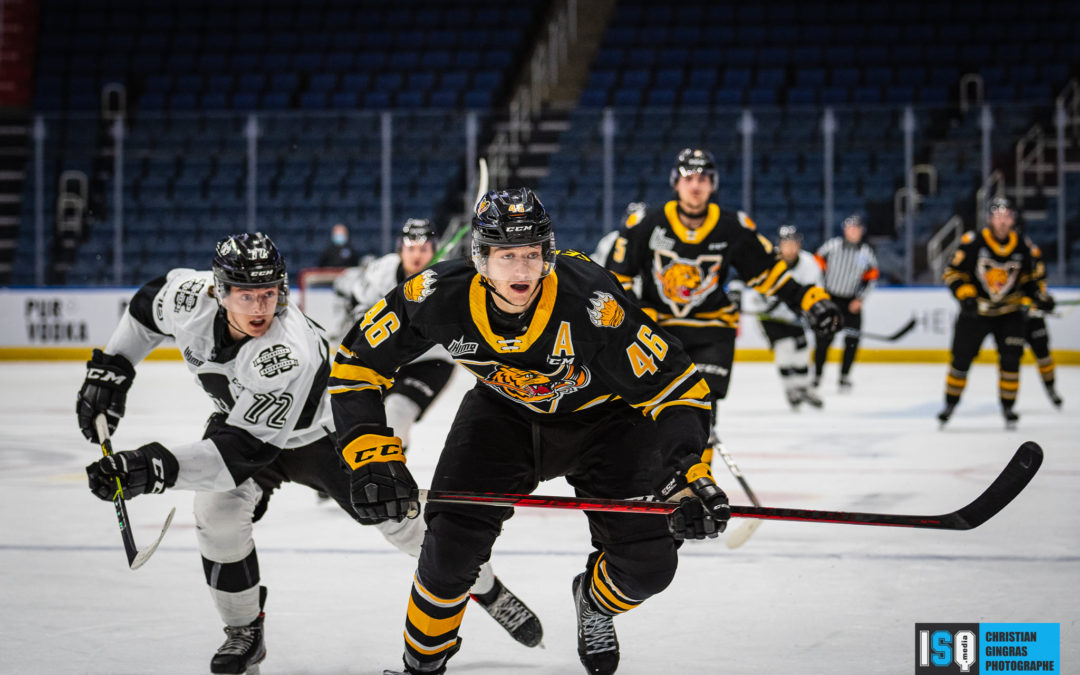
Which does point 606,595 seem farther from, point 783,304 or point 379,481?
point 783,304

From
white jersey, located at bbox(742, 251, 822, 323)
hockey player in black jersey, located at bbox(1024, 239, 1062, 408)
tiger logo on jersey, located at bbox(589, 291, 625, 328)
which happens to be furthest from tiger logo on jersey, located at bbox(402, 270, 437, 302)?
white jersey, located at bbox(742, 251, 822, 323)

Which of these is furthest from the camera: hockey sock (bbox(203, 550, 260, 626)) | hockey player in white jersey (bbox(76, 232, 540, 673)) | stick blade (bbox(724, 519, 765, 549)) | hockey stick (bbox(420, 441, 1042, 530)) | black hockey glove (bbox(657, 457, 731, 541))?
stick blade (bbox(724, 519, 765, 549))

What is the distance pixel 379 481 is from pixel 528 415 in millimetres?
452

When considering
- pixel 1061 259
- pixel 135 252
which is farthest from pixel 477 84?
pixel 1061 259

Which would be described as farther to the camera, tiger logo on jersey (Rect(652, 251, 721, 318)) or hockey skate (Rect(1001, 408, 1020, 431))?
hockey skate (Rect(1001, 408, 1020, 431))

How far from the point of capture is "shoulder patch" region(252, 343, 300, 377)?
2742mm

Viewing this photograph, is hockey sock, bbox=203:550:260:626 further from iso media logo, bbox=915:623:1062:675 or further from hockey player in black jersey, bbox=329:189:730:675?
iso media logo, bbox=915:623:1062:675

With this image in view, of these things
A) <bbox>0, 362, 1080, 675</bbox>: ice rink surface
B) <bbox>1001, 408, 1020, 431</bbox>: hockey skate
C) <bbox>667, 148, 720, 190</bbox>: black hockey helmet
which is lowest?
<bbox>0, 362, 1080, 675</bbox>: ice rink surface

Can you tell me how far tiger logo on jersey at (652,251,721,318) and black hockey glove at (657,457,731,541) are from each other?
2223 millimetres

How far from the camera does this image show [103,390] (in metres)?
3.04

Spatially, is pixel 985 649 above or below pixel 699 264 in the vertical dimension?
below

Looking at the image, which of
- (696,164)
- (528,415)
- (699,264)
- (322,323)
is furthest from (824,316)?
(322,323)

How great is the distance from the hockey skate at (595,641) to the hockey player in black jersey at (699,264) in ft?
6.25

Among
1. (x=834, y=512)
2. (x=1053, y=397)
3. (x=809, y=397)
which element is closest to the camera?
(x=834, y=512)
